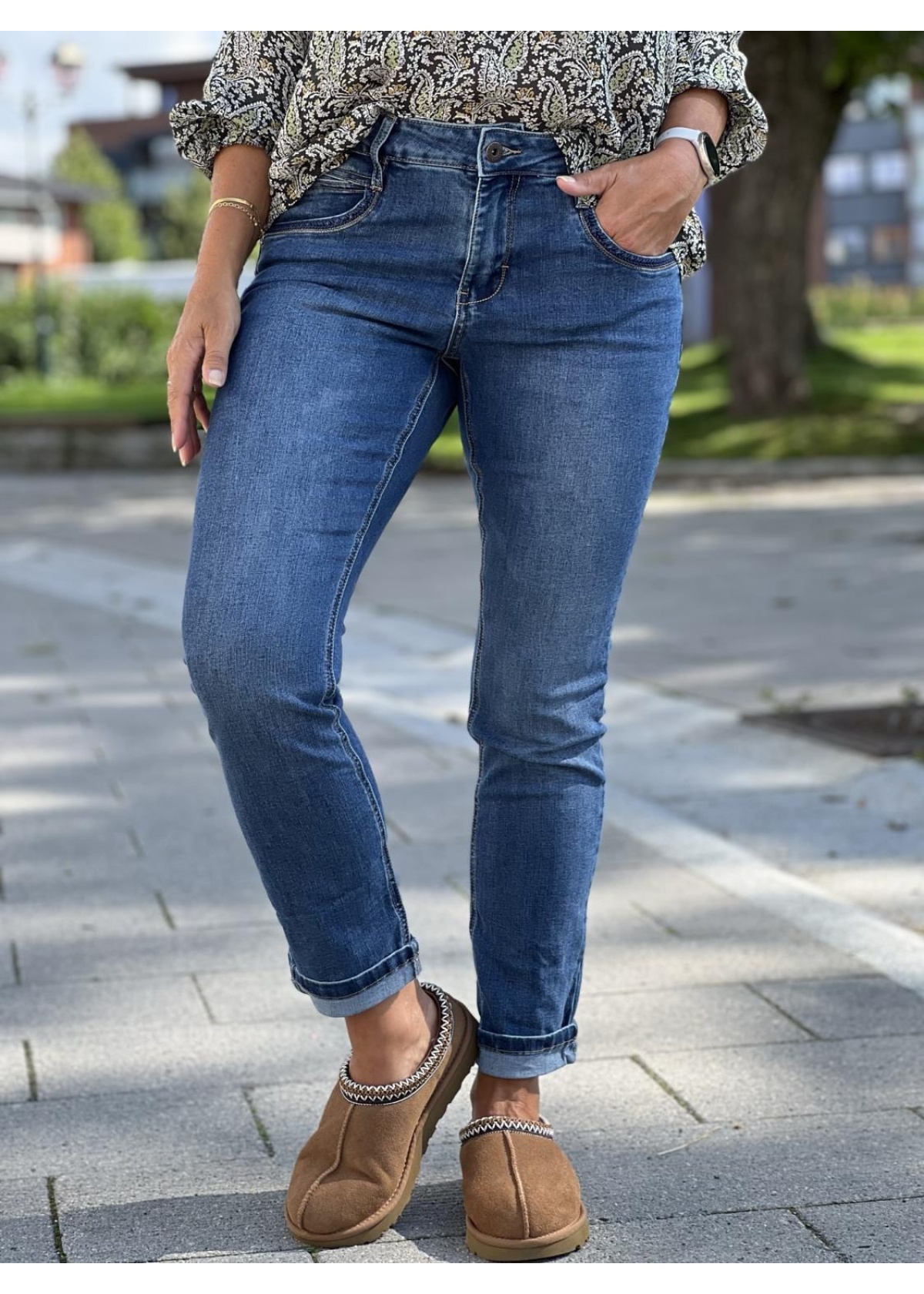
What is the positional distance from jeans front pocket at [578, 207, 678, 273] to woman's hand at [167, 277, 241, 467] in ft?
1.34

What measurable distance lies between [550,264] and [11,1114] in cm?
143

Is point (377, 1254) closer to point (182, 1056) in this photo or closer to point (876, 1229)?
point (876, 1229)

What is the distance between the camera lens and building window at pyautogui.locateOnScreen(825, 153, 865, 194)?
9688cm

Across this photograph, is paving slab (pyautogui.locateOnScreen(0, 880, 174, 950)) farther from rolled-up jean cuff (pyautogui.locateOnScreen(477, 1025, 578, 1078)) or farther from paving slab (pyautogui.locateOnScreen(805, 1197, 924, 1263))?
paving slab (pyautogui.locateOnScreen(805, 1197, 924, 1263))

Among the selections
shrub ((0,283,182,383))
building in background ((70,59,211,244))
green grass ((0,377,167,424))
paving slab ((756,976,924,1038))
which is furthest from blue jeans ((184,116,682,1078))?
building in background ((70,59,211,244))

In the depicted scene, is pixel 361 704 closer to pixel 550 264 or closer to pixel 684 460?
pixel 550 264

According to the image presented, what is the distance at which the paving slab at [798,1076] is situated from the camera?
2.51 metres

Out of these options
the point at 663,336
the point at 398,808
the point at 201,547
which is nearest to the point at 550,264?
the point at 663,336

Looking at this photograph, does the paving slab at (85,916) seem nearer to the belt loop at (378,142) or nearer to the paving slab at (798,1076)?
the paving slab at (798,1076)

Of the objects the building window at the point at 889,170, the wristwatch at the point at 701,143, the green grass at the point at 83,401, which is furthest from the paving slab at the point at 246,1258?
the building window at the point at 889,170

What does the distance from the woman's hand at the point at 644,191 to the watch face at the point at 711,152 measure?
0.10 feet

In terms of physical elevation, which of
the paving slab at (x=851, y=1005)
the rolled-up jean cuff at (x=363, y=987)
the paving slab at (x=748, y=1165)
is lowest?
the paving slab at (x=851, y=1005)

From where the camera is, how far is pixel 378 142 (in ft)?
6.50

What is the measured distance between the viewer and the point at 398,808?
4434 mm
